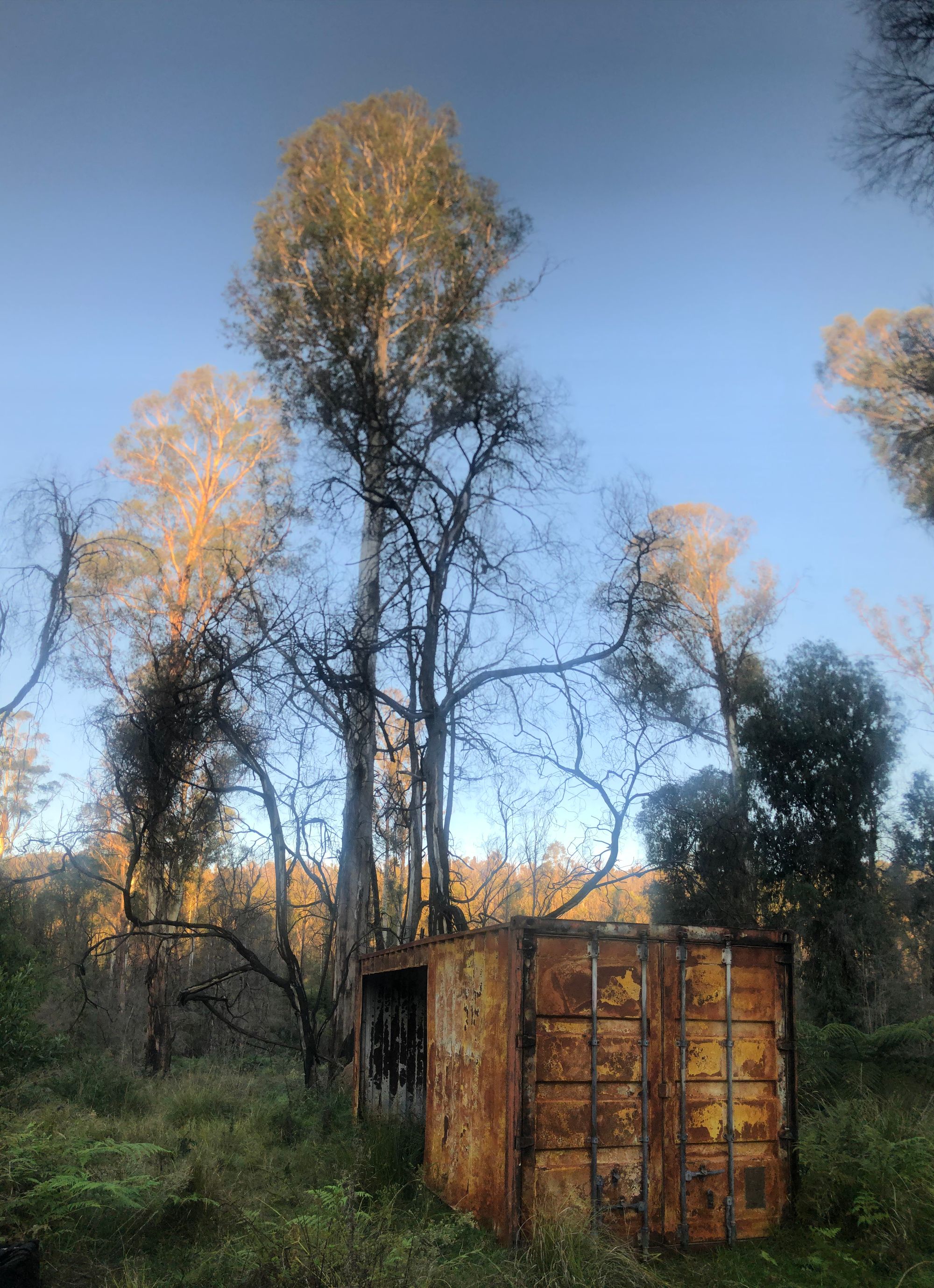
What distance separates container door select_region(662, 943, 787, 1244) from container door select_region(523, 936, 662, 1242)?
16 cm

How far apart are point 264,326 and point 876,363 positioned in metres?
12.2

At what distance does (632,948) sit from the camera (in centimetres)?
643

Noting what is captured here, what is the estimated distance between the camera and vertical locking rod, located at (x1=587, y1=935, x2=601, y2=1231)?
229 inches

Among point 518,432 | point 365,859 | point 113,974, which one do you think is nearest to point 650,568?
point 518,432

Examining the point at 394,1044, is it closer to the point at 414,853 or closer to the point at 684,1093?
the point at 414,853

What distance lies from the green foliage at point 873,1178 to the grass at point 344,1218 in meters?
0.01

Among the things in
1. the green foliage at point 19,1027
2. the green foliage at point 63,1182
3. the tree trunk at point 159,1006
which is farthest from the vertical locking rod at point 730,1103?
the tree trunk at point 159,1006

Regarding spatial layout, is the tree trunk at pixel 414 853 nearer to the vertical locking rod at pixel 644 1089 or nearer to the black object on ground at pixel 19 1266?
the vertical locking rod at pixel 644 1089

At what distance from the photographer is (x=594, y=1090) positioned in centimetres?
600

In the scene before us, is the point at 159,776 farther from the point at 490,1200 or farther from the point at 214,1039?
the point at 214,1039

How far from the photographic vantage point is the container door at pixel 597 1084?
580cm

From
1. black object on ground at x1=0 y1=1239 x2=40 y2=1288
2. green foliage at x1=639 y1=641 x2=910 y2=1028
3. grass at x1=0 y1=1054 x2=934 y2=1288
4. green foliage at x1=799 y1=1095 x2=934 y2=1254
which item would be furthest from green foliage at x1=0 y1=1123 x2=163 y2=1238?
green foliage at x1=639 y1=641 x2=910 y2=1028

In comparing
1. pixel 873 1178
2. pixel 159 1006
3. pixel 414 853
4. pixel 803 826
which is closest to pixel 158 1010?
pixel 159 1006

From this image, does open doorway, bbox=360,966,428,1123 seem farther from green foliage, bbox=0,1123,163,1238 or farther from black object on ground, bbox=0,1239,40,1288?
black object on ground, bbox=0,1239,40,1288
